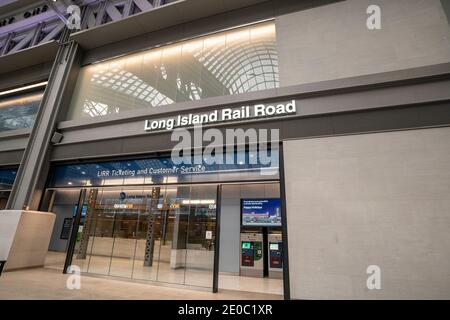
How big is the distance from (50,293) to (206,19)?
9.02 meters

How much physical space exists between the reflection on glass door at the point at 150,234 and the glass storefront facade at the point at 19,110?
16.3ft

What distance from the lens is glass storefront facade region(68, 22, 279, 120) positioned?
275 inches

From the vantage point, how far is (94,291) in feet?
17.6

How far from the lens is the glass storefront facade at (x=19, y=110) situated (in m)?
10.1

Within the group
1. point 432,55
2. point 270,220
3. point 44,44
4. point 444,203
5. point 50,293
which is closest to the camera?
point 444,203

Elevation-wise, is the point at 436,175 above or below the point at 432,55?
below

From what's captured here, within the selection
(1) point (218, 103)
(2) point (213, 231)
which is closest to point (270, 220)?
(2) point (213, 231)

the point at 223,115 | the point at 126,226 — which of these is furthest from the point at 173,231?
the point at 223,115

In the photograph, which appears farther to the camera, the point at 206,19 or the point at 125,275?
the point at 206,19

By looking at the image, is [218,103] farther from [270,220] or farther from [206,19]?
[270,220]

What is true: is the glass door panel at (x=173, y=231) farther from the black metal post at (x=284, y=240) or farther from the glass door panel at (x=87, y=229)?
the black metal post at (x=284, y=240)

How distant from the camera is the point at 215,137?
6566 mm

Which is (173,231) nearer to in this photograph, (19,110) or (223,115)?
(223,115)

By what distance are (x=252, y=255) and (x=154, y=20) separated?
31.3 ft
